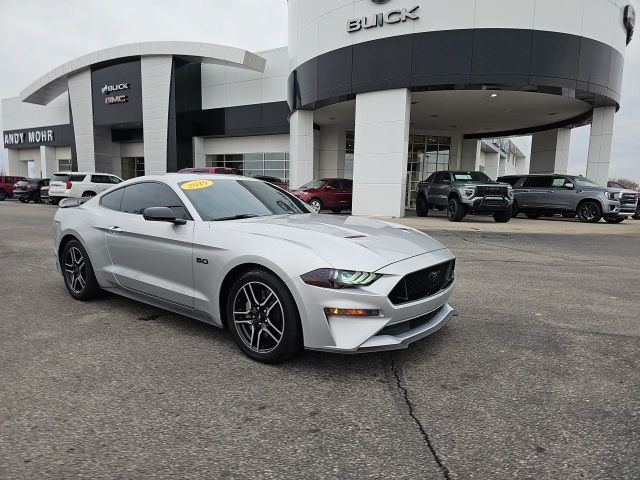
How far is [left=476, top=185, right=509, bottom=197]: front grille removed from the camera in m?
14.6

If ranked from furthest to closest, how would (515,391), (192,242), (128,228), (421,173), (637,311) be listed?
(421,173)
(637,311)
(128,228)
(192,242)
(515,391)

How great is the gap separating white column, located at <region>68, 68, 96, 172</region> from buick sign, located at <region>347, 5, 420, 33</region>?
79.7ft

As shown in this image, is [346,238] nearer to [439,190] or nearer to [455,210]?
Answer: [455,210]

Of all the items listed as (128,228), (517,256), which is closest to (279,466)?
(128,228)

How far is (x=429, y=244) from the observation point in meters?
3.70

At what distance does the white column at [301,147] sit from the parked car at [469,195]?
21.2 feet

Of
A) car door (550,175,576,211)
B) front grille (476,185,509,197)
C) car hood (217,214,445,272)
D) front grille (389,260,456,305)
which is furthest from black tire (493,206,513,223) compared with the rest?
front grille (389,260,456,305)

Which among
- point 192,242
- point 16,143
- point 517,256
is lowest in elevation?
point 517,256

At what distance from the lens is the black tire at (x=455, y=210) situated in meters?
15.2

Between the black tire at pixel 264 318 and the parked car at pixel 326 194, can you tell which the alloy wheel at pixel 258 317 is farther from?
the parked car at pixel 326 194

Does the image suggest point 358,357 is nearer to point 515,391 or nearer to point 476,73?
point 515,391

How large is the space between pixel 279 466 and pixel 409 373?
1343 mm

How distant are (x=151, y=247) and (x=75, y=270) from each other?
161cm

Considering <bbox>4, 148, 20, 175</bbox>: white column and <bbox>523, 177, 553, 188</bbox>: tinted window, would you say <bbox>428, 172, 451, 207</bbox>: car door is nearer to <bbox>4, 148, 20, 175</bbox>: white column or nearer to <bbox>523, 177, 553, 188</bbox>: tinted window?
<bbox>523, 177, 553, 188</bbox>: tinted window
